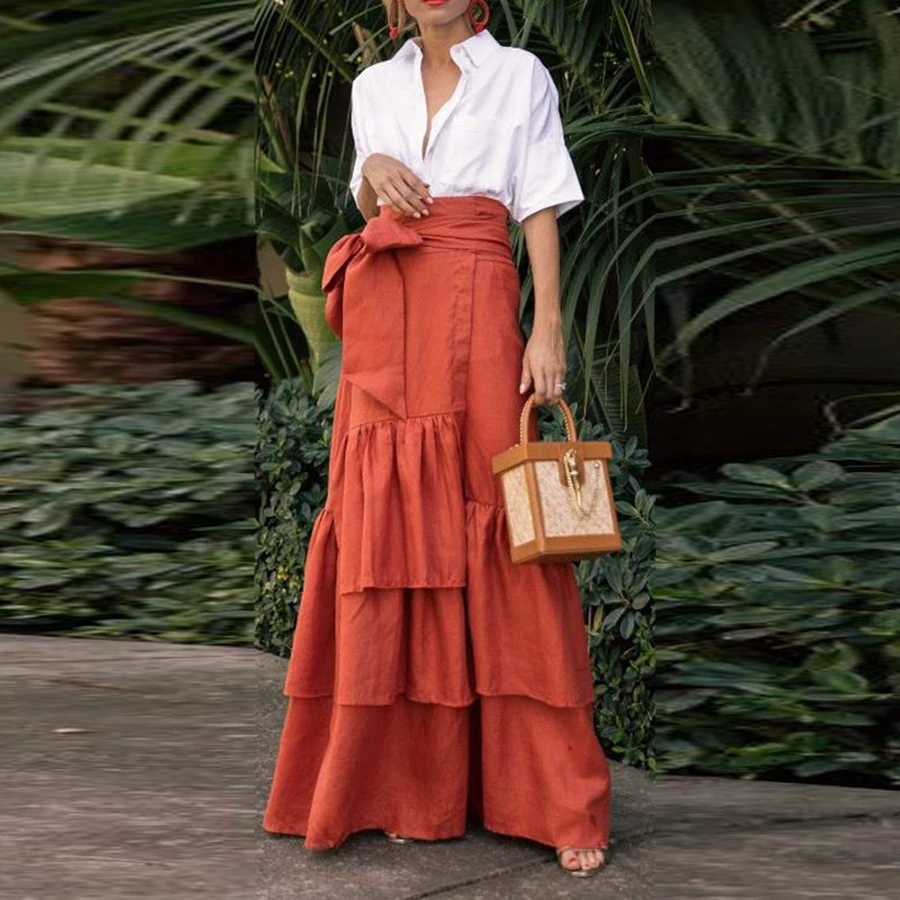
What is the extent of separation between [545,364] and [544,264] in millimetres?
180

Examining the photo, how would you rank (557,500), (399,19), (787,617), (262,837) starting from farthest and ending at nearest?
(787,617) < (262,837) < (399,19) < (557,500)

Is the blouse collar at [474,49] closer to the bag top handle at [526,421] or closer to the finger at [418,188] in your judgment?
the finger at [418,188]

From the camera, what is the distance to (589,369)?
349 cm

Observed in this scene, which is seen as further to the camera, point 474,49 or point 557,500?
point 474,49

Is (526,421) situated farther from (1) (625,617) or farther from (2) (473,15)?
(1) (625,617)

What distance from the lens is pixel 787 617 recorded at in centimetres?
350

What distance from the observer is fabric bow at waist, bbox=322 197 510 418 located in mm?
2895

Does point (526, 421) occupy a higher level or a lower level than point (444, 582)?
higher

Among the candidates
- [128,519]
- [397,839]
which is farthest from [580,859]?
[128,519]

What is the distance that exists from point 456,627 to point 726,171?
120 cm

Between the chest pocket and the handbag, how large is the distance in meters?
0.43

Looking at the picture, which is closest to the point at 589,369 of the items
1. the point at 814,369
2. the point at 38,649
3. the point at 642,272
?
the point at 642,272

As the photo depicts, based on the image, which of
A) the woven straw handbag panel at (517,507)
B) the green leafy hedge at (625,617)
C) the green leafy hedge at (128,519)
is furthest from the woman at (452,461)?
the green leafy hedge at (128,519)

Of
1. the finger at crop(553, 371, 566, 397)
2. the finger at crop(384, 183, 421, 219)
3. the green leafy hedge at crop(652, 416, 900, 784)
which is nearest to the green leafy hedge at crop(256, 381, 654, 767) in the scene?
the green leafy hedge at crop(652, 416, 900, 784)
